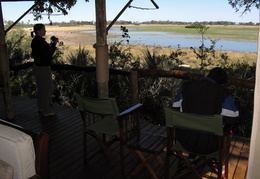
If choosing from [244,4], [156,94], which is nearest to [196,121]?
[156,94]

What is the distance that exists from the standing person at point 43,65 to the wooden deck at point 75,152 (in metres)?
0.24

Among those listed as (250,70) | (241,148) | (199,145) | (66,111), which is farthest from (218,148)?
(250,70)

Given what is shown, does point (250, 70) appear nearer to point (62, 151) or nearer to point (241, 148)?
point (241, 148)

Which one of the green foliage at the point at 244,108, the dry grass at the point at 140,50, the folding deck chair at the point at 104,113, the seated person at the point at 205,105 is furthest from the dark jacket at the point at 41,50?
the green foliage at the point at 244,108

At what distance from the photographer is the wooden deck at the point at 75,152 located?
115 inches

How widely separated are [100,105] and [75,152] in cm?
104

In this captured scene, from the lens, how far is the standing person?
427cm

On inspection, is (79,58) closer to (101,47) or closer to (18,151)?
(101,47)

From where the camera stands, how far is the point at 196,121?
7.20 feet

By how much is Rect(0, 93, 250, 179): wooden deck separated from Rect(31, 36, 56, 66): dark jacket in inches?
37.8

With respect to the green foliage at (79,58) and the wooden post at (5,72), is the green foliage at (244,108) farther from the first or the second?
the wooden post at (5,72)

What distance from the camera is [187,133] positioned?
245cm

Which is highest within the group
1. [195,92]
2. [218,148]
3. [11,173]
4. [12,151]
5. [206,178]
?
[195,92]

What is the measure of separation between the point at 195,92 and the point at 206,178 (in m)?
0.99
